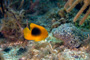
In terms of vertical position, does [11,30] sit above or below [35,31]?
above

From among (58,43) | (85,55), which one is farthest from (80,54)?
(58,43)

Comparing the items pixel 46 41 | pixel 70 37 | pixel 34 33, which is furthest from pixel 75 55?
pixel 34 33

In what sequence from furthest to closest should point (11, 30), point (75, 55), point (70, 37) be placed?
point (11, 30)
point (70, 37)
point (75, 55)

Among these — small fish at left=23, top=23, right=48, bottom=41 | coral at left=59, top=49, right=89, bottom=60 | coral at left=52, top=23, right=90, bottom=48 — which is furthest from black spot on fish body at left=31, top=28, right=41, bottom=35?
coral at left=52, top=23, right=90, bottom=48

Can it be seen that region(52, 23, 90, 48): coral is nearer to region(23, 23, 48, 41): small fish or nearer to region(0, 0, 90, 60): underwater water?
region(0, 0, 90, 60): underwater water

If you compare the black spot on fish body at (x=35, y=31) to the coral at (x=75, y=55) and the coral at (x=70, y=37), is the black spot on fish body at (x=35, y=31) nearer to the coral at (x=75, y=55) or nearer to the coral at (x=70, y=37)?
the coral at (x=75, y=55)

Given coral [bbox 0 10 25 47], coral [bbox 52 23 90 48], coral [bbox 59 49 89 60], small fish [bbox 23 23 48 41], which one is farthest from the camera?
coral [bbox 0 10 25 47]

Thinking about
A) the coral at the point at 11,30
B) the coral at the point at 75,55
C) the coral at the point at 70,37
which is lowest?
the coral at the point at 75,55

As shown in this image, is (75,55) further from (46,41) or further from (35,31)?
(35,31)

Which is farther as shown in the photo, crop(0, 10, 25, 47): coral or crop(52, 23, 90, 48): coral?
crop(0, 10, 25, 47): coral

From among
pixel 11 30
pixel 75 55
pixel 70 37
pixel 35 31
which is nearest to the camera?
pixel 35 31

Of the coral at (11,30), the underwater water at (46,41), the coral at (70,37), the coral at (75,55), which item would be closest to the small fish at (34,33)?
the underwater water at (46,41)

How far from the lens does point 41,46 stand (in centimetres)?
230

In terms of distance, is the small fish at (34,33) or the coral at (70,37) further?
the coral at (70,37)
